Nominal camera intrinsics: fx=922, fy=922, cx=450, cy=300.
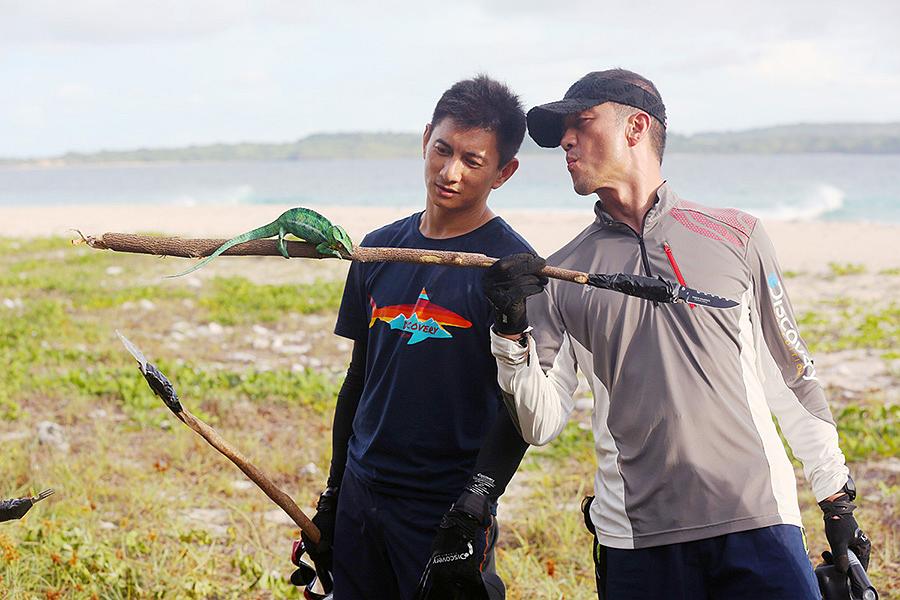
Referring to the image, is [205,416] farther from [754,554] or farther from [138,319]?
[754,554]

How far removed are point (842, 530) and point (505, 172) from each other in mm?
1631

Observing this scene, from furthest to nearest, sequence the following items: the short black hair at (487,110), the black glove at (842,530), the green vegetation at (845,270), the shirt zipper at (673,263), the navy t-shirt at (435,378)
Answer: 1. the green vegetation at (845,270)
2. the short black hair at (487,110)
3. the navy t-shirt at (435,378)
4. the black glove at (842,530)
5. the shirt zipper at (673,263)

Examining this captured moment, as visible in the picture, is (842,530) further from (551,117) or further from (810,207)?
(810,207)

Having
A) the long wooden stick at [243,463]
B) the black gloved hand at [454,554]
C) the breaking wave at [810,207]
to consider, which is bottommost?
the black gloved hand at [454,554]

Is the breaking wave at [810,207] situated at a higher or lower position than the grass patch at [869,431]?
higher

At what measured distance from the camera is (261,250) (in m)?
2.45

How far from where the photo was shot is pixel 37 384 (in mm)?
7469

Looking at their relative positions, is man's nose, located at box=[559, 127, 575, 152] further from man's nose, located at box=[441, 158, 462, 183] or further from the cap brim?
man's nose, located at box=[441, 158, 462, 183]

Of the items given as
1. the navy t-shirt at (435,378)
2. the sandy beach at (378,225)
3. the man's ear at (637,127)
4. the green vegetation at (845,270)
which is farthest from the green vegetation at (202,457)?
the sandy beach at (378,225)

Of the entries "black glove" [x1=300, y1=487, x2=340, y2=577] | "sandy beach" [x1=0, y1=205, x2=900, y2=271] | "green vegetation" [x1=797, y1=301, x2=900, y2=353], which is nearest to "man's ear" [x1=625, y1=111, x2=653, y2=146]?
"black glove" [x1=300, y1=487, x2=340, y2=577]

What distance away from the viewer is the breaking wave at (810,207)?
4553 centimetres

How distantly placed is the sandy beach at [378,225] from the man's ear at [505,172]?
13074mm

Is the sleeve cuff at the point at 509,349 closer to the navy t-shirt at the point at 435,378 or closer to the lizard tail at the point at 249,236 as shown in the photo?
the navy t-shirt at the point at 435,378

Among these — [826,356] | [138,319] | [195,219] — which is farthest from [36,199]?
[826,356]
